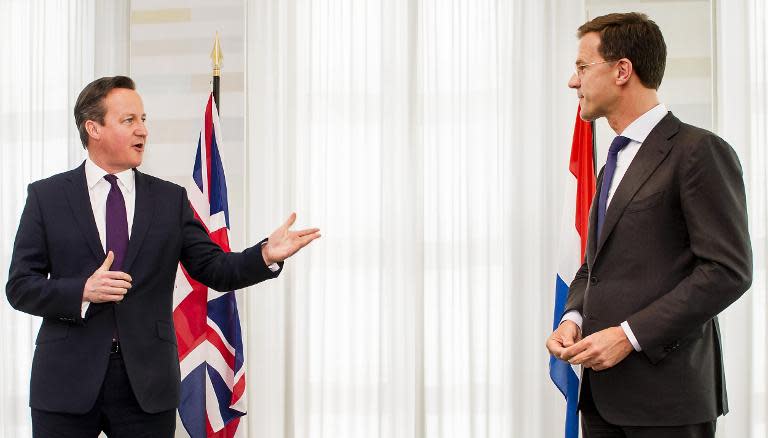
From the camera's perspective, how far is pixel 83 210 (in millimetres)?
2330

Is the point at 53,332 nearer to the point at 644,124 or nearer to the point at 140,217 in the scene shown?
the point at 140,217

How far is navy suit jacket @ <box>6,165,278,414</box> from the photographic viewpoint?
2.20 meters

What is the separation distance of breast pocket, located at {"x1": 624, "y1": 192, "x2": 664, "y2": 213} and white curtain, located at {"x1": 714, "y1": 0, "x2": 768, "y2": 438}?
2269 millimetres

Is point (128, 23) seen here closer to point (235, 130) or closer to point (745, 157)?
point (235, 130)

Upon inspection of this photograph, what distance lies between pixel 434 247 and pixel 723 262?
239cm

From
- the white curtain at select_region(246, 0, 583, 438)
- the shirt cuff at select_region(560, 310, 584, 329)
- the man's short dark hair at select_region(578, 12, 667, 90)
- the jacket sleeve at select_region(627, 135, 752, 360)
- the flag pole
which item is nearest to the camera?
the jacket sleeve at select_region(627, 135, 752, 360)

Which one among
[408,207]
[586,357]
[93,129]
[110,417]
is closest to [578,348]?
[586,357]

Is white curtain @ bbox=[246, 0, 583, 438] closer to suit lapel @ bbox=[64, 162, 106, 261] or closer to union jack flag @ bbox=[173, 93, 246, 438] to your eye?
union jack flag @ bbox=[173, 93, 246, 438]

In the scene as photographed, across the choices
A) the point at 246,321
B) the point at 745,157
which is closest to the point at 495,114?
the point at 745,157

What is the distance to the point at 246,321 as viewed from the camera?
4008 millimetres

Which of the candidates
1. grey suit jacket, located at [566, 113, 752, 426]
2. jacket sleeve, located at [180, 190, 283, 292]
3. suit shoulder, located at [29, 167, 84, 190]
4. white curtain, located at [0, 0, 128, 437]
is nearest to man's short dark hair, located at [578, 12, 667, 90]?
grey suit jacket, located at [566, 113, 752, 426]

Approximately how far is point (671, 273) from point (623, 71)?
20.9 inches

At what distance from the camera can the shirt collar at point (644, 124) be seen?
1833 mm

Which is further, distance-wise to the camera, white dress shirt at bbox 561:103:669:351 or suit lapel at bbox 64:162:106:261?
suit lapel at bbox 64:162:106:261
